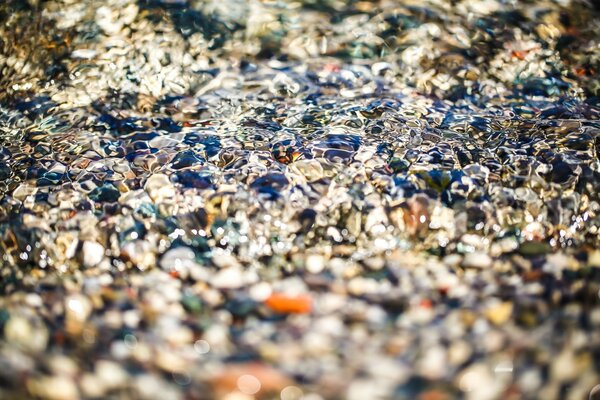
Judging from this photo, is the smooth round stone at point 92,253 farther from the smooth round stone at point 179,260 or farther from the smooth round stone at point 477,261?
the smooth round stone at point 477,261

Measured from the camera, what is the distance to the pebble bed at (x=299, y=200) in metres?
2.37

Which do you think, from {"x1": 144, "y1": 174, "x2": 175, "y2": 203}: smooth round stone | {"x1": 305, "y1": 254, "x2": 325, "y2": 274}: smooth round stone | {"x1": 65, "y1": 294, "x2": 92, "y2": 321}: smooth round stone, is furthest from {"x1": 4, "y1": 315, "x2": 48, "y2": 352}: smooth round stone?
{"x1": 305, "y1": 254, "x2": 325, "y2": 274}: smooth round stone

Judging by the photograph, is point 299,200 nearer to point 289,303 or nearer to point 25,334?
point 289,303

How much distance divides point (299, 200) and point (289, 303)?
79cm

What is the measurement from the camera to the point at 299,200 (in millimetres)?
3332

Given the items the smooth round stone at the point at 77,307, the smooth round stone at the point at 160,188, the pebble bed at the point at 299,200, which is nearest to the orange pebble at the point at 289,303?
the pebble bed at the point at 299,200

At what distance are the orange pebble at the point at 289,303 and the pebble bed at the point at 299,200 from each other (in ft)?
0.05

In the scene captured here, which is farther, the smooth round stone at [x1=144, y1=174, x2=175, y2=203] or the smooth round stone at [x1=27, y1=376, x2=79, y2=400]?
the smooth round stone at [x1=144, y1=174, x2=175, y2=203]

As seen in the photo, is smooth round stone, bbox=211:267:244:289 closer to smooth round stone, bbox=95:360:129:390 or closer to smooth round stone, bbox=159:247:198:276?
smooth round stone, bbox=159:247:198:276

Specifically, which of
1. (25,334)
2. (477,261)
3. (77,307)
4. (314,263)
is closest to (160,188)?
(77,307)

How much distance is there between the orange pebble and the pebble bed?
0.01 metres

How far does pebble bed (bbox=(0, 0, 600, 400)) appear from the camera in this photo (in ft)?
7.79

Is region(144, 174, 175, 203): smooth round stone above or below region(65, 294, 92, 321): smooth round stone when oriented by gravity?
above

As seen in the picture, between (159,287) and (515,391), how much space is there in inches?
70.7
